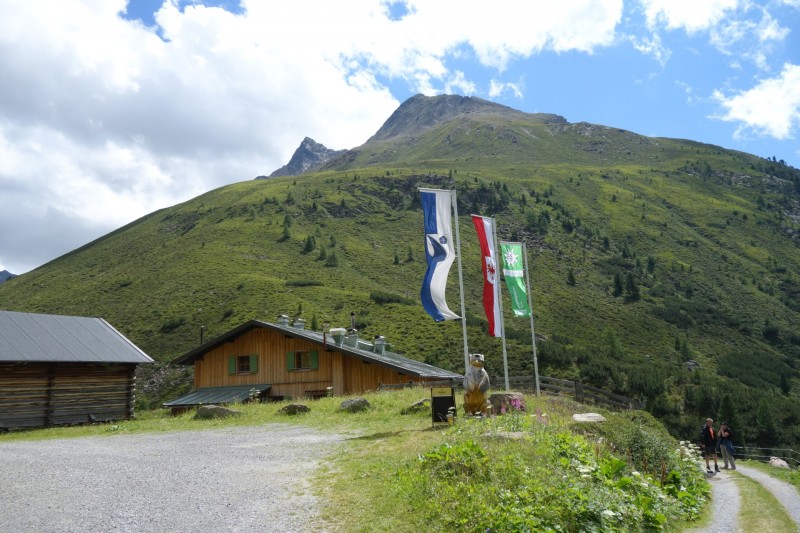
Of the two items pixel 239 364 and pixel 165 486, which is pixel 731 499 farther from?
pixel 239 364

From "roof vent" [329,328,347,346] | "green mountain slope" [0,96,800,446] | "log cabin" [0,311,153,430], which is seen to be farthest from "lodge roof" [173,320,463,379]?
"green mountain slope" [0,96,800,446]

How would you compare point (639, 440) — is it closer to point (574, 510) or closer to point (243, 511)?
point (574, 510)

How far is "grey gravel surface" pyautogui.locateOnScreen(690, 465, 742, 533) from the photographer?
12.9 metres

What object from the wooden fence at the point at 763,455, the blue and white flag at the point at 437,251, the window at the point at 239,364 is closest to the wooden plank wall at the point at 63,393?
the window at the point at 239,364

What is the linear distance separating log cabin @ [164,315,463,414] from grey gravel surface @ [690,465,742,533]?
15.6m

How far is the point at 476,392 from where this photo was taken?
16.7 metres

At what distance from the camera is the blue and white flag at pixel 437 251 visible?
19359 mm

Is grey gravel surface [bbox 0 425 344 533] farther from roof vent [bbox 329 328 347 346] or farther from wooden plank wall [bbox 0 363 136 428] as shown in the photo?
roof vent [bbox 329 328 347 346]

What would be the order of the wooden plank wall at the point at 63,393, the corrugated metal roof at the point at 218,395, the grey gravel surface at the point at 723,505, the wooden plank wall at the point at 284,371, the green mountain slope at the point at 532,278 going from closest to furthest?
the grey gravel surface at the point at 723,505, the wooden plank wall at the point at 63,393, the corrugated metal roof at the point at 218,395, the wooden plank wall at the point at 284,371, the green mountain slope at the point at 532,278

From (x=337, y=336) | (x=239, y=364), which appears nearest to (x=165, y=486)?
(x=337, y=336)

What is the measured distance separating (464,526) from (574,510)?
1.68 metres

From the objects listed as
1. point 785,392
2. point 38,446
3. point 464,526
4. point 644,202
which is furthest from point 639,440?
point 644,202

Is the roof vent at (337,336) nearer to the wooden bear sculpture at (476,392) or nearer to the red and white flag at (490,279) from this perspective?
the red and white flag at (490,279)

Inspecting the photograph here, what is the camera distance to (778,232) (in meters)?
161
